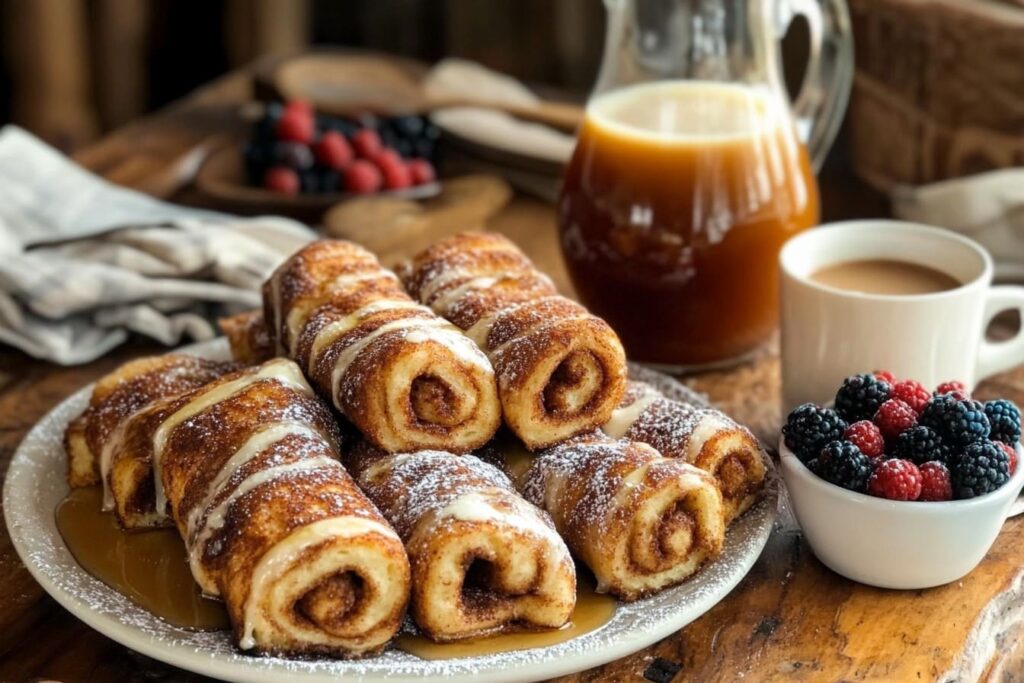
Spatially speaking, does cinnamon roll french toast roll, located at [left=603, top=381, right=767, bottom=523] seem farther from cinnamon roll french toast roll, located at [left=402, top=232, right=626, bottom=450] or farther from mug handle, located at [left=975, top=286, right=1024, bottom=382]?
mug handle, located at [left=975, top=286, right=1024, bottom=382]

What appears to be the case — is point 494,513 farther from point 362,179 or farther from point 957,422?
point 362,179

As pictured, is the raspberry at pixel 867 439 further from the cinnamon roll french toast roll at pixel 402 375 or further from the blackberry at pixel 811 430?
the cinnamon roll french toast roll at pixel 402 375

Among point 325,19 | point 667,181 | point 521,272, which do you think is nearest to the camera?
point 521,272

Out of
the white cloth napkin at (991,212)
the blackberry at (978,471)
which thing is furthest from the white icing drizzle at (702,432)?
the white cloth napkin at (991,212)

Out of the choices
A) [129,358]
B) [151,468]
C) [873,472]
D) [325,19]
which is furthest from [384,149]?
[325,19]

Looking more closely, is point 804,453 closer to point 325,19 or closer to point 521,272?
point 521,272

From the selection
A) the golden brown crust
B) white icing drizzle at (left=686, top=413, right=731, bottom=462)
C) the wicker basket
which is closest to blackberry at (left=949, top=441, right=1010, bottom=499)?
white icing drizzle at (left=686, top=413, right=731, bottom=462)
